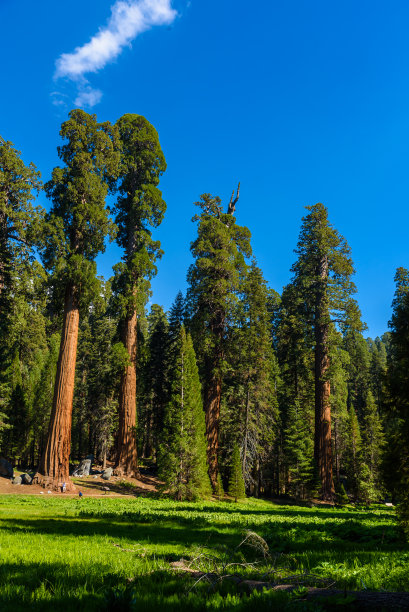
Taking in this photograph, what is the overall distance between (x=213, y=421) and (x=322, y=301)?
10.3 metres

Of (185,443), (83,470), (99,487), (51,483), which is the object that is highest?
(185,443)

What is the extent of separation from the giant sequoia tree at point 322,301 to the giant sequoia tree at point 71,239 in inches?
519

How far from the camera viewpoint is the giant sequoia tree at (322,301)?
2285 centimetres

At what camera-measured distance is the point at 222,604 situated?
9.75ft

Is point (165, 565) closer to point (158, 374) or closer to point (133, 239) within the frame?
point (133, 239)

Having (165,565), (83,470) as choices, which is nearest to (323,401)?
(83,470)

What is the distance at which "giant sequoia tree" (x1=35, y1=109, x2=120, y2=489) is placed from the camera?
730 inches

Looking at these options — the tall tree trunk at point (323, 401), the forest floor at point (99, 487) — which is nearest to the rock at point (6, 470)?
the forest floor at point (99, 487)

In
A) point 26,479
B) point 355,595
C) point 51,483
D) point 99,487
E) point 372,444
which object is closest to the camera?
point 355,595

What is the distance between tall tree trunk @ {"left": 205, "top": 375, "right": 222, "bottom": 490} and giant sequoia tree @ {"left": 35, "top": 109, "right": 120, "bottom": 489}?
855cm

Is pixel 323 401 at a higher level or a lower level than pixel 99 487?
higher

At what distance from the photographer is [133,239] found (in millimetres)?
25078

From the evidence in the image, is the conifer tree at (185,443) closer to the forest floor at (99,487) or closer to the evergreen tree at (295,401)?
the forest floor at (99,487)

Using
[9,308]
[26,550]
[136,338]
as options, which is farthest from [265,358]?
[26,550]
